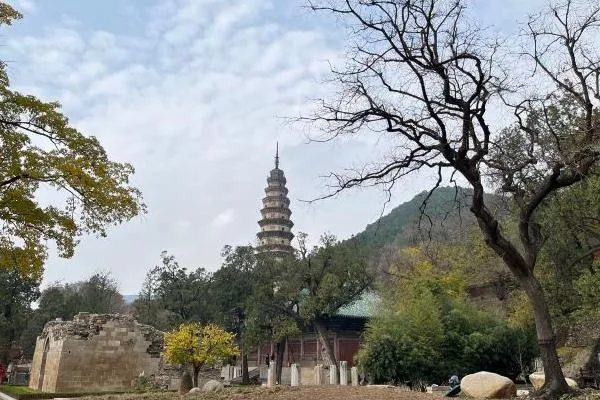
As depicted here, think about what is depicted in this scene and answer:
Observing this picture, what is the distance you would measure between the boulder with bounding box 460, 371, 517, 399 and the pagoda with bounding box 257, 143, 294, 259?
3761cm

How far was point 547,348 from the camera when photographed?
30.6 feet

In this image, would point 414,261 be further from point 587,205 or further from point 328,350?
point 587,205

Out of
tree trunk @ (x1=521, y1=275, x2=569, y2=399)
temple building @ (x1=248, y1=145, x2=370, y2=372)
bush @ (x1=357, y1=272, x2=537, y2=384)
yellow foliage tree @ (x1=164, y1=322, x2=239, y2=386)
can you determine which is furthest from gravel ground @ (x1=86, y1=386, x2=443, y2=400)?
temple building @ (x1=248, y1=145, x2=370, y2=372)

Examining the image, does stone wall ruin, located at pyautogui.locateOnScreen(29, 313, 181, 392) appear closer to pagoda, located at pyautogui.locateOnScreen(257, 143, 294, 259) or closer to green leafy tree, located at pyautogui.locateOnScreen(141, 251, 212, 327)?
green leafy tree, located at pyautogui.locateOnScreen(141, 251, 212, 327)

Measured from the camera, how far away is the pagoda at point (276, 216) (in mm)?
49594

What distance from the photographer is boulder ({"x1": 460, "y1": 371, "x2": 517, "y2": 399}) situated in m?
10.5

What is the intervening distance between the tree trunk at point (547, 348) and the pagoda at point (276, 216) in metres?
39.2

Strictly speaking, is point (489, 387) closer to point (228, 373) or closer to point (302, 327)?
point (228, 373)

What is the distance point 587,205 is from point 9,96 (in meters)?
16.1

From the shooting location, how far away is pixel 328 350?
→ 31.4 meters

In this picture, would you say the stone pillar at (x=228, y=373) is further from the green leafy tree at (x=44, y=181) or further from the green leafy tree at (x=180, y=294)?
the green leafy tree at (x=44, y=181)

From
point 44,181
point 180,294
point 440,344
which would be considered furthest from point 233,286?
point 44,181

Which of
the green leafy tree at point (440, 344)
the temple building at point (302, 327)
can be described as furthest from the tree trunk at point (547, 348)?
the temple building at point (302, 327)

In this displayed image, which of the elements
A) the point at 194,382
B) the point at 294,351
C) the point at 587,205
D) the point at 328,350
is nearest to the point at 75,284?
the point at 294,351
